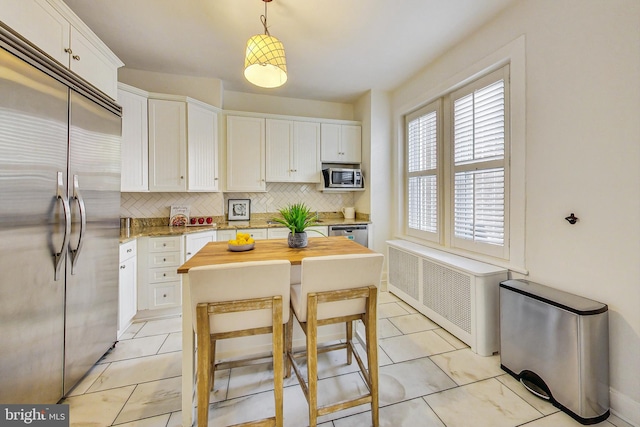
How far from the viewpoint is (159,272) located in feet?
8.87

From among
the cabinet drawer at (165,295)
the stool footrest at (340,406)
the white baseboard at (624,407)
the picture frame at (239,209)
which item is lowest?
the white baseboard at (624,407)

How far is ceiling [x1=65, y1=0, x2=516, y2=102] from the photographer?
2100mm

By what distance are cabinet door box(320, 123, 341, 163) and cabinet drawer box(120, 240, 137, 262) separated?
2654 mm

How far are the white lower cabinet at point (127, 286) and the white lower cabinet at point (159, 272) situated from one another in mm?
73

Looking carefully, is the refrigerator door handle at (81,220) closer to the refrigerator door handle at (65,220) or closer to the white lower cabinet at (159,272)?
the refrigerator door handle at (65,220)

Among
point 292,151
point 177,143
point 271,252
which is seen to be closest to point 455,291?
point 271,252

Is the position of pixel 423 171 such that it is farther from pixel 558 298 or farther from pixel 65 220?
pixel 65 220

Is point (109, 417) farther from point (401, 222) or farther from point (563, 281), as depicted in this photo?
point (401, 222)

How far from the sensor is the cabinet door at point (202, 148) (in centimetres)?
309

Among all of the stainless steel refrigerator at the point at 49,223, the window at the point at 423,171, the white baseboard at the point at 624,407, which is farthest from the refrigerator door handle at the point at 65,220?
the white baseboard at the point at 624,407

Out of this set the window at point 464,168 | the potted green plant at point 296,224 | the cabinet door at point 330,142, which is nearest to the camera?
the potted green plant at point 296,224

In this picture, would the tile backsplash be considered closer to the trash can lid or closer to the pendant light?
the pendant light

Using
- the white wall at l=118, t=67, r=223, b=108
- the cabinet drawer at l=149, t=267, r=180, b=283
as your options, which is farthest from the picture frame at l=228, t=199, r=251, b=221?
the white wall at l=118, t=67, r=223, b=108

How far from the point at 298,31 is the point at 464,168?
2.13 metres
